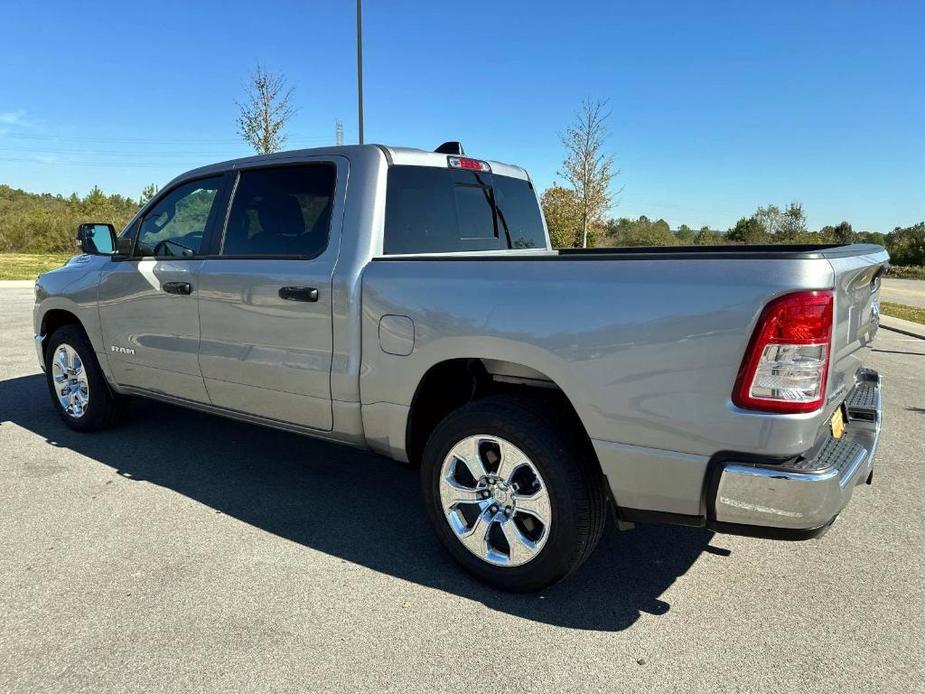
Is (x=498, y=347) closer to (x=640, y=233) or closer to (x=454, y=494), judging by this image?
(x=454, y=494)

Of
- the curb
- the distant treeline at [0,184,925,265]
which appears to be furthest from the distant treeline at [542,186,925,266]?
the curb

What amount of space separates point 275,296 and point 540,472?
1.66 meters

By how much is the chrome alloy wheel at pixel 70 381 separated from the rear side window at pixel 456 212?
2876 mm

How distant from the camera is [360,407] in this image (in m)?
3.19

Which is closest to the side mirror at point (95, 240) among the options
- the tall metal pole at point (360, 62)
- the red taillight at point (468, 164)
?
the red taillight at point (468, 164)

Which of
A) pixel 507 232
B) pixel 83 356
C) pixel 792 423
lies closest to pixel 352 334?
pixel 507 232

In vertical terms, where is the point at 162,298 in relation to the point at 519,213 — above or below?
below

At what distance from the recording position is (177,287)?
3.92 m

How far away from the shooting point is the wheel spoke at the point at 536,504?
2.66 meters

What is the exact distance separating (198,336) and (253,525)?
1149 mm

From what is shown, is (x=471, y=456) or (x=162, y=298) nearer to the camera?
(x=471, y=456)

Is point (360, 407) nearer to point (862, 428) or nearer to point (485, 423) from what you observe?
point (485, 423)

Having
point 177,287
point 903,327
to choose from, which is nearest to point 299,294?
point 177,287

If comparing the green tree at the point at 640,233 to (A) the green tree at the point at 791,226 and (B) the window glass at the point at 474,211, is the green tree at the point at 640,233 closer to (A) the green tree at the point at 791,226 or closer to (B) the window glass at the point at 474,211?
(A) the green tree at the point at 791,226
